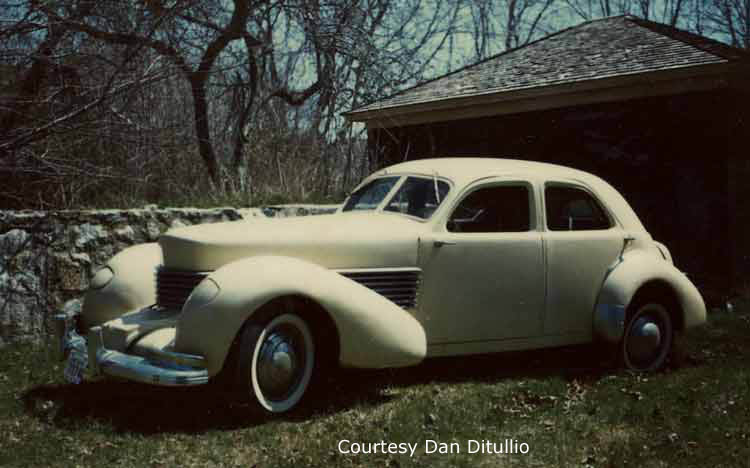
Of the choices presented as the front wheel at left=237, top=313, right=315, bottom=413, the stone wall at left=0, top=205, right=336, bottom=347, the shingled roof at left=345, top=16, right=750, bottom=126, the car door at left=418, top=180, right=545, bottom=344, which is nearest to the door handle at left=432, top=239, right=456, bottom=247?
the car door at left=418, top=180, right=545, bottom=344

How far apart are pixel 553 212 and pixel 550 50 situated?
28.4ft

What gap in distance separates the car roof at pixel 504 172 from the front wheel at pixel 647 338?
0.70 meters

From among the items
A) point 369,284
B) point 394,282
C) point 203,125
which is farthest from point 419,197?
point 203,125

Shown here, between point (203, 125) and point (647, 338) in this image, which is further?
point (203, 125)

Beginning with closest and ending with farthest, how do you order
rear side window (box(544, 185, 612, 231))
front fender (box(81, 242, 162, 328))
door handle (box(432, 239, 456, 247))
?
door handle (box(432, 239, 456, 247)) → front fender (box(81, 242, 162, 328)) → rear side window (box(544, 185, 612, 231))

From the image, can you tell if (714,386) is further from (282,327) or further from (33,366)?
(33,366)

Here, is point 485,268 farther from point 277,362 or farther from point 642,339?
point 277,362

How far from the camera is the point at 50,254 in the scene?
23.6 ft

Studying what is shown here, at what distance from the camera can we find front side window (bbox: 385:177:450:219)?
19.2 ft

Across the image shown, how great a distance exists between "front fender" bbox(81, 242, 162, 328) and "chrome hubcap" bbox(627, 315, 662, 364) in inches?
146

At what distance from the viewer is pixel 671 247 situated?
10711 millimetres

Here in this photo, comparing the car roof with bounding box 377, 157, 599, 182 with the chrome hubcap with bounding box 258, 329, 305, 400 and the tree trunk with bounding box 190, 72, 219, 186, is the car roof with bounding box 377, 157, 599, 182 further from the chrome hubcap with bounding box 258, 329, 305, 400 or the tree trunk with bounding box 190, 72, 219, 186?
the tree trunk with bounding box 190, 72, 219, 186

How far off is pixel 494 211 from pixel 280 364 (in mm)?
2121

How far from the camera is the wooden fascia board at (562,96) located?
1022 cm
